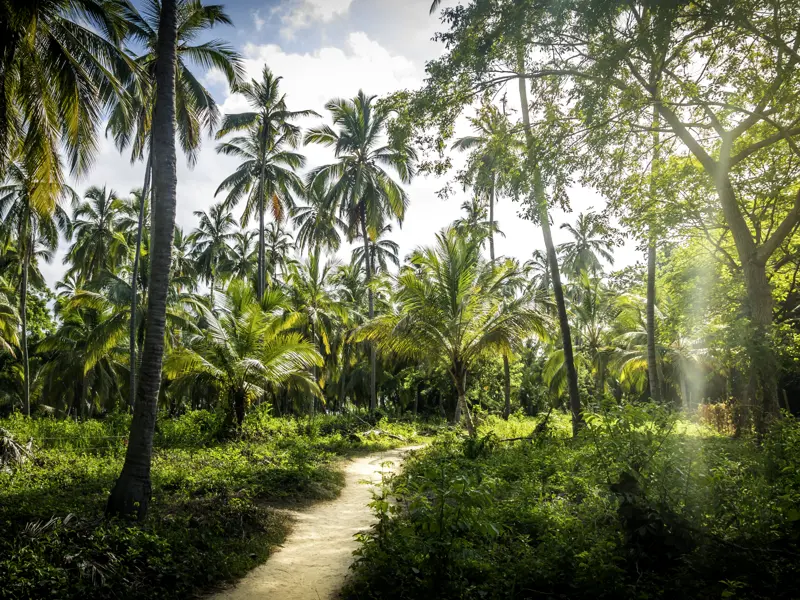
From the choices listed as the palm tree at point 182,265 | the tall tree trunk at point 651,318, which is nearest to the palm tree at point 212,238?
the palm tree at point 182,265

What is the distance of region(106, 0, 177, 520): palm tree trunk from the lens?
21.1 feet

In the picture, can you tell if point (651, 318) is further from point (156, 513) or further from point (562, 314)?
point (156, 513)

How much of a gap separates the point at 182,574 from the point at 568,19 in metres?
8.29

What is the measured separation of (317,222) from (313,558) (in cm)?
2140

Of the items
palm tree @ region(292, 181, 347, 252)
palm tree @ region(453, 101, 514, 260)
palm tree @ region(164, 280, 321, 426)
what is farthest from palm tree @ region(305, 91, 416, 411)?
palm tree @ region(453, 101, 514, 260)

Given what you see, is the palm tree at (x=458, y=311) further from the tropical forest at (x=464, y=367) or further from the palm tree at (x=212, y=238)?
the palm tree at (x=212, y=238)

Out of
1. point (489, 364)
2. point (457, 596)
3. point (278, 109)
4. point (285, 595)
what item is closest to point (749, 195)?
point (457, 596)

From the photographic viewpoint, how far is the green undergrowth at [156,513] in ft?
14.5

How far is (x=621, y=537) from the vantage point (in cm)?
438

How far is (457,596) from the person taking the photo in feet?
13.0

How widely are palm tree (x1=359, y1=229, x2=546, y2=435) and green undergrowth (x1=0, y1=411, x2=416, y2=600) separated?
13.7ft

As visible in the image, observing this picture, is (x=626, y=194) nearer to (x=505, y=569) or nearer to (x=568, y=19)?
(x=568, y=19)

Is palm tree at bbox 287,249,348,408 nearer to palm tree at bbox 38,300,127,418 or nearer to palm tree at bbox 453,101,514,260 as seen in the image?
palm tree at bbox 38,300,127,418

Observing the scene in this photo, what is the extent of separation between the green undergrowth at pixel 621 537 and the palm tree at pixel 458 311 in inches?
325
